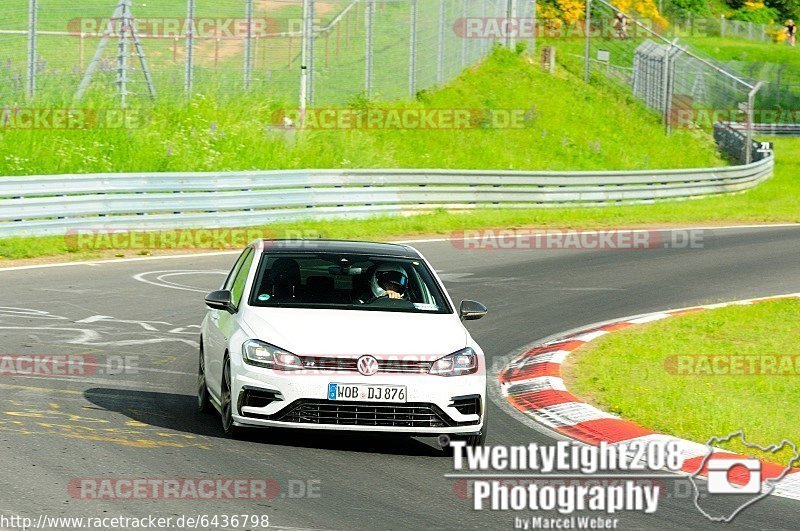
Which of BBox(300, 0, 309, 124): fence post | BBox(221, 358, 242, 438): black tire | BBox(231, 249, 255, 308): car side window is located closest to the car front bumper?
BBox(221, 358, 242, 438): black tire

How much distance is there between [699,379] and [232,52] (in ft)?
68.3

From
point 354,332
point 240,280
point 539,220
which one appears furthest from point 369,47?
point 354,332

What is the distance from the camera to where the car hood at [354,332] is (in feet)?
29.2

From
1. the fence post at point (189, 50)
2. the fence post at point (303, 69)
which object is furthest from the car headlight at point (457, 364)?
the fence post at point (303, 69)

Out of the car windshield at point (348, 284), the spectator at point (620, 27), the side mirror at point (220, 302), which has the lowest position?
the side mirror at point (220, 302)

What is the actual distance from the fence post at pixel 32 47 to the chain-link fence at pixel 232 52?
19 millimetres

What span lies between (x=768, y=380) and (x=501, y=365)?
2.51 metres

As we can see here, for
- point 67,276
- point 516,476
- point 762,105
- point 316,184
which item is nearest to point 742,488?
point 516,476

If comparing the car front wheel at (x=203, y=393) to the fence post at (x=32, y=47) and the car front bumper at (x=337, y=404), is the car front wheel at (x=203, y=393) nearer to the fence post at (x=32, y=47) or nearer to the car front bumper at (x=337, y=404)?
the car front bumper at (x=337, y=404)

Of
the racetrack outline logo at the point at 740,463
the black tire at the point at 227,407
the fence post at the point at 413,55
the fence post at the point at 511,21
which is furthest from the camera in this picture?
the fence post at the point at 511,21

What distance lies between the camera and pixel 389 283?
10109 millimetres

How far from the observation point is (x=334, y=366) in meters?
8.83

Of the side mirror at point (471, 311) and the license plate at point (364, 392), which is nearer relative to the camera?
the license plate at point (364, 392)

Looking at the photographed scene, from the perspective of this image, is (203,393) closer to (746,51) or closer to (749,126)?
(749,126)
